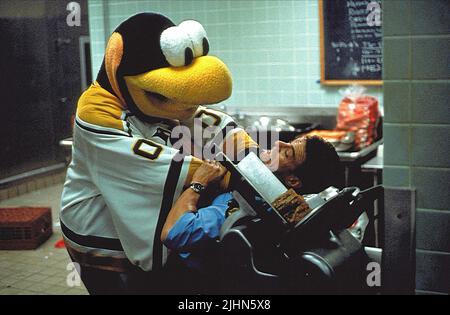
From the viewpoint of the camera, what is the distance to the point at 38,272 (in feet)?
12.1

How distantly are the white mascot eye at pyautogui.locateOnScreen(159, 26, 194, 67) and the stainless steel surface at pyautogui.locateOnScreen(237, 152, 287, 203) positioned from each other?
15.8 inches

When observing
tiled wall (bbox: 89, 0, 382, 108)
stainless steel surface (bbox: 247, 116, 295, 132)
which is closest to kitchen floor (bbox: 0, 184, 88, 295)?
stainless steel surface (bbox: 247, 116, 295, 132)

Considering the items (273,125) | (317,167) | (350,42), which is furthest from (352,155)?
(317,167)

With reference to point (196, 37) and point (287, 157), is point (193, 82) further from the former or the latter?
point (287, 157)

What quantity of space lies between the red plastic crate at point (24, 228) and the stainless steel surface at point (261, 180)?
2624 mm

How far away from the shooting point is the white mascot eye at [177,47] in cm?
177

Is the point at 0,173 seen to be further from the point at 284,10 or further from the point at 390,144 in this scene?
the point at 390,144

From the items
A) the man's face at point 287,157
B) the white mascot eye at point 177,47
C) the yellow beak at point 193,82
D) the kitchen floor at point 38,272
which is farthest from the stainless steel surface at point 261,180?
the kitchen floor at point 38,272

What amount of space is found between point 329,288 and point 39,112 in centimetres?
535

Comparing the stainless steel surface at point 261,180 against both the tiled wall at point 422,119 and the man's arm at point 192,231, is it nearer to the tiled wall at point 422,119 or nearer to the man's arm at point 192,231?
the man's arm at point 192,231

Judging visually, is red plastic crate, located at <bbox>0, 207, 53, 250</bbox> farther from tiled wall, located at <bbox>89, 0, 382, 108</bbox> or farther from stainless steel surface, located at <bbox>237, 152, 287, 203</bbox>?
stainless steel surface, located at <bbox>237, 152, 287, 203</bbox>

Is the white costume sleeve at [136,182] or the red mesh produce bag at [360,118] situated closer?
the white costume sleeve at [136,182]

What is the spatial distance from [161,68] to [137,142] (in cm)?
24

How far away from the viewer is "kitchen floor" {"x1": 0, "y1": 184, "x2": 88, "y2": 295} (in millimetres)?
2896
